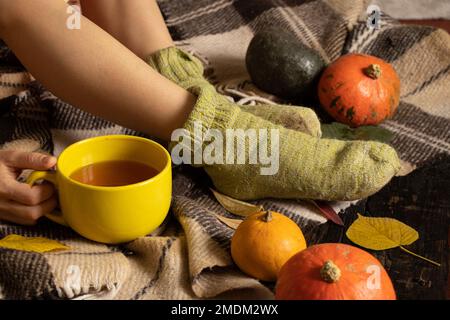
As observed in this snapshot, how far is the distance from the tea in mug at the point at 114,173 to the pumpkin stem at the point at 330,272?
0.89 ft

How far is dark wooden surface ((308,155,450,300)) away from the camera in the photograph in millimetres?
798

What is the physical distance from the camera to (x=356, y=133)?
3.66ft

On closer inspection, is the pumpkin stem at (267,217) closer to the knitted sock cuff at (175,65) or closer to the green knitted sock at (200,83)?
the green knitted sock at (200,83)

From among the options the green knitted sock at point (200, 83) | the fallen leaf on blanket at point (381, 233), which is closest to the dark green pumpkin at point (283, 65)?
the green knitted sock at point (200, 83)

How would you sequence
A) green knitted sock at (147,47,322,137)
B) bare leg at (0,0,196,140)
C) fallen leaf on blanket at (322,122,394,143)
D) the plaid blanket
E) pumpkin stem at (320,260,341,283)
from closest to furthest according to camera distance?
pumpkin stem at (320,260,341,283) < the plaid blanket < bare leg at (0,0,196,140) < green knitted sock at (147,47,322,137) < fallen leaf on blanket at (322,122,394,143)

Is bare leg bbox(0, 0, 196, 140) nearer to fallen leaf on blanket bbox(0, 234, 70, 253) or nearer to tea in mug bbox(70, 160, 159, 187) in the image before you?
tea in mug bbox(70, 160, 159, 187)

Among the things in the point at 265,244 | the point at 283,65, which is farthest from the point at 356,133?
the point at 265,244

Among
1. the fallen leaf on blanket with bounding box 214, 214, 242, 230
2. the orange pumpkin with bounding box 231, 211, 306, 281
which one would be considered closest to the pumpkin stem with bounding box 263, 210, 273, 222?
the orange pumpkin with bounding box 231, 211, 306, 281

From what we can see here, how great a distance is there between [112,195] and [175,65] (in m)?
0.37

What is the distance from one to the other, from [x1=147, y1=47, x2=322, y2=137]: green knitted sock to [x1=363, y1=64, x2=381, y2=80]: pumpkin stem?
17 cm

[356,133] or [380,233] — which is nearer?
[380,233]

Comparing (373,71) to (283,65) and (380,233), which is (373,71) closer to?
(283,65)

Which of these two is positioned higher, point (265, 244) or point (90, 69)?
point (90, 69)
